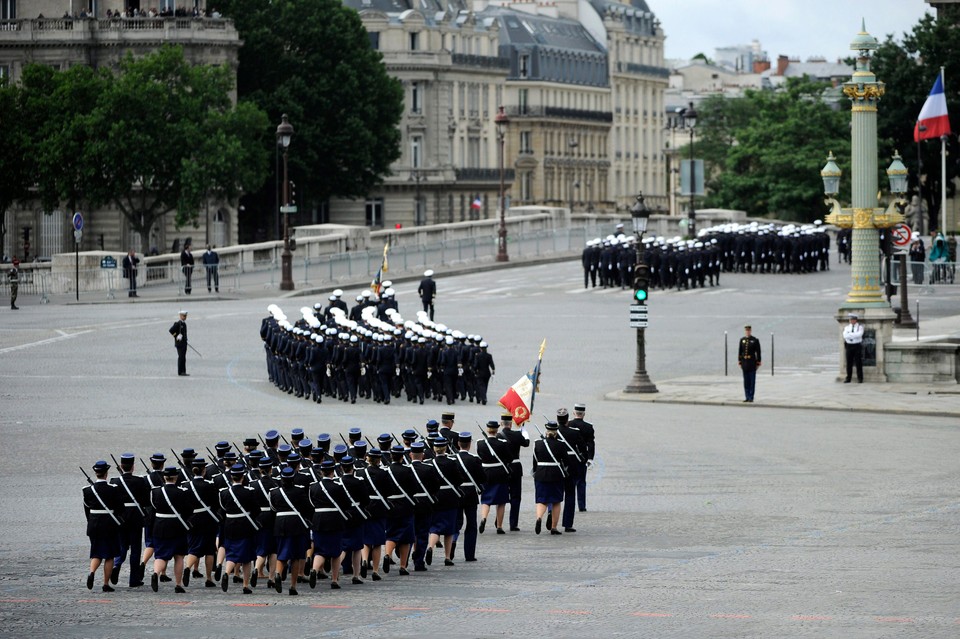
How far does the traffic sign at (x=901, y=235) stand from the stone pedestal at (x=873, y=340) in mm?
5968

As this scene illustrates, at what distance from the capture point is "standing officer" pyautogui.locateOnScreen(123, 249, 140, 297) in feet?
196

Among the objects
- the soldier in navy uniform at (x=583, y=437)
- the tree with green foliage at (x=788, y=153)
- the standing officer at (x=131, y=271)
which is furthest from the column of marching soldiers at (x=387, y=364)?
the tree with green foliage at (x=788, y=153)

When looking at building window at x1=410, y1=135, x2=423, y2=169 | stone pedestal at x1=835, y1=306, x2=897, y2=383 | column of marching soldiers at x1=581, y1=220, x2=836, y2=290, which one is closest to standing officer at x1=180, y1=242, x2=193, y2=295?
column of marching soldiers at x1=581, y1=220, x2=836, y2=290

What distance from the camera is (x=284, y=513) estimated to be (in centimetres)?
1984

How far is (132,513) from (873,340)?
2205 cm

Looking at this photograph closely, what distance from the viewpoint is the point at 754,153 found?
106 metres

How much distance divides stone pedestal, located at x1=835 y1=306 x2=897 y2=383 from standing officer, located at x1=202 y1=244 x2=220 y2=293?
2567 cm

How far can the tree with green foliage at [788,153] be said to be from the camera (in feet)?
338

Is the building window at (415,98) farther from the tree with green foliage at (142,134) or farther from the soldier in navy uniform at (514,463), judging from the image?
the soldier in navy uniform at (514,463)

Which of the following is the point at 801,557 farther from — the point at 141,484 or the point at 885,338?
the point at 885,338

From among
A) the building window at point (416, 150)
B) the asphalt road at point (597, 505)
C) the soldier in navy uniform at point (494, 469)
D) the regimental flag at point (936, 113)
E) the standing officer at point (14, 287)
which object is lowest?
the asphalt road at point (597, 505)

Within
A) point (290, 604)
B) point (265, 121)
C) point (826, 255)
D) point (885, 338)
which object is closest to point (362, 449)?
point (290, 604)

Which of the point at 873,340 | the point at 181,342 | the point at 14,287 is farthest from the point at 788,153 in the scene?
the point at 181,342

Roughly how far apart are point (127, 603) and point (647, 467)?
33.8 feet
